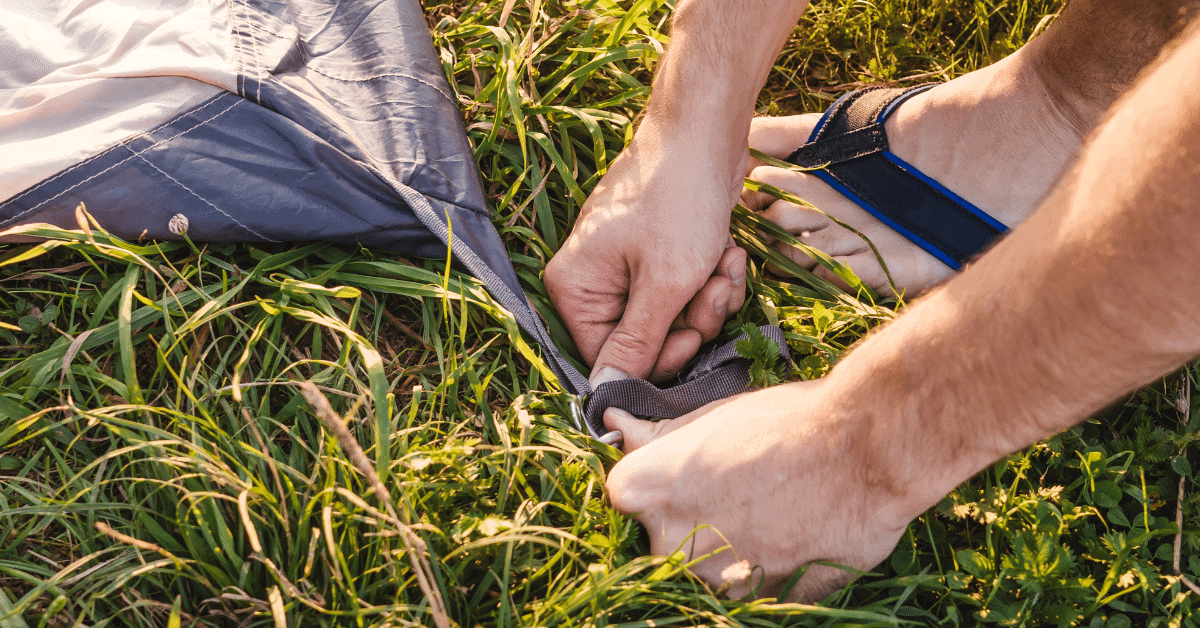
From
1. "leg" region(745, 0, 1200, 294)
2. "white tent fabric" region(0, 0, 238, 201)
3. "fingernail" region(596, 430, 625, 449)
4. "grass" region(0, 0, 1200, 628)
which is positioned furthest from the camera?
"leg" region(745, 0, 1200, 294)

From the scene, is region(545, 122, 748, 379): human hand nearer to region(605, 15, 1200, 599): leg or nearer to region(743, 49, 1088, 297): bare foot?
region(605, 15, 1200, 599): leg

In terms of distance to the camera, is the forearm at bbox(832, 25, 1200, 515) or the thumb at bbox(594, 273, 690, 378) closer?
the forearm at bbox(832, 25, 1200, 515)

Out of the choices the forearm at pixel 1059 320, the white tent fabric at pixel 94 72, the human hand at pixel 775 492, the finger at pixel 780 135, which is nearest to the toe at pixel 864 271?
the finger at pixel 780 135

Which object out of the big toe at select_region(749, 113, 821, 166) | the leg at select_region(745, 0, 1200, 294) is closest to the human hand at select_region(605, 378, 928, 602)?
the leg at select_region(745, 0, 1200, 294)

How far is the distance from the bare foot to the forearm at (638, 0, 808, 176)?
0.97ft

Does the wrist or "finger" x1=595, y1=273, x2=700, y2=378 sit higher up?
the wrist

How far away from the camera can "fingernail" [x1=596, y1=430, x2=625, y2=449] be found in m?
1.41

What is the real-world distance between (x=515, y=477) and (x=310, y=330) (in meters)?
0.59

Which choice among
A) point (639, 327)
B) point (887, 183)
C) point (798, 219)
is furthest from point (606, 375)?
point (887, 183)

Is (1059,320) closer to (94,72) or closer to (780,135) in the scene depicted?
(780,135)

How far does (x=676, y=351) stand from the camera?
5.09 feet

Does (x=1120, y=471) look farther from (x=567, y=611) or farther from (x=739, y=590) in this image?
(x=567, y=611)

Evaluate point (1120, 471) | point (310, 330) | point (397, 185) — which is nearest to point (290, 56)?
point (397, 185)

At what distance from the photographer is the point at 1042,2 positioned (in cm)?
214
